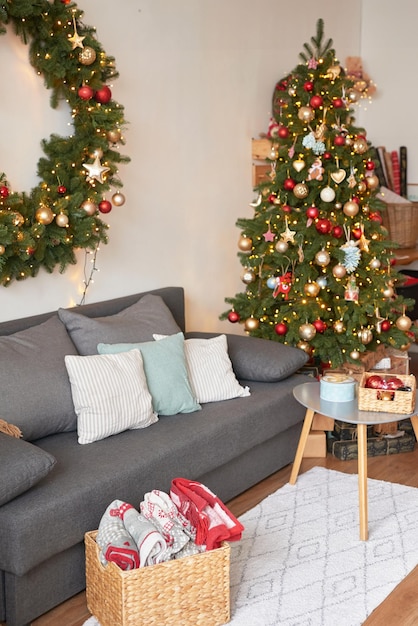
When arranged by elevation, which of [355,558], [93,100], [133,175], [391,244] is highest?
[93,100]

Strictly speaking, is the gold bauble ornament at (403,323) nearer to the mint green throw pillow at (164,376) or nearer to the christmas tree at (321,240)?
the christmas tree at (321,240)

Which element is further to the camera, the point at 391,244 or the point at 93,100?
the point at 391,244

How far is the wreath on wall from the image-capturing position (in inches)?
128

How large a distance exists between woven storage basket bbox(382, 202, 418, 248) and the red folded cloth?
341 cm

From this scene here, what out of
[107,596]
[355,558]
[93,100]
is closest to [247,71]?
[93,100]

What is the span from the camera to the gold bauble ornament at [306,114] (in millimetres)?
4078

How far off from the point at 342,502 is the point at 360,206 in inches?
65.5

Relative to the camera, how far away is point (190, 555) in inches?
93.6

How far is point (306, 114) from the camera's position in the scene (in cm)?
408

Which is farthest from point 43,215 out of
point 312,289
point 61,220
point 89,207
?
point 312,289

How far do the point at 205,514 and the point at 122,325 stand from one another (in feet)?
4.01

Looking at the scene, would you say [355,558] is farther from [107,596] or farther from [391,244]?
[391,244]

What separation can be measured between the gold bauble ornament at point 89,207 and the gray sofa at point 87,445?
0.43 metres

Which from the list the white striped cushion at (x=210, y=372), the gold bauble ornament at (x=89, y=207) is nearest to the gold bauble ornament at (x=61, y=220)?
the gold bauble ornament at (x=89, y=207)
